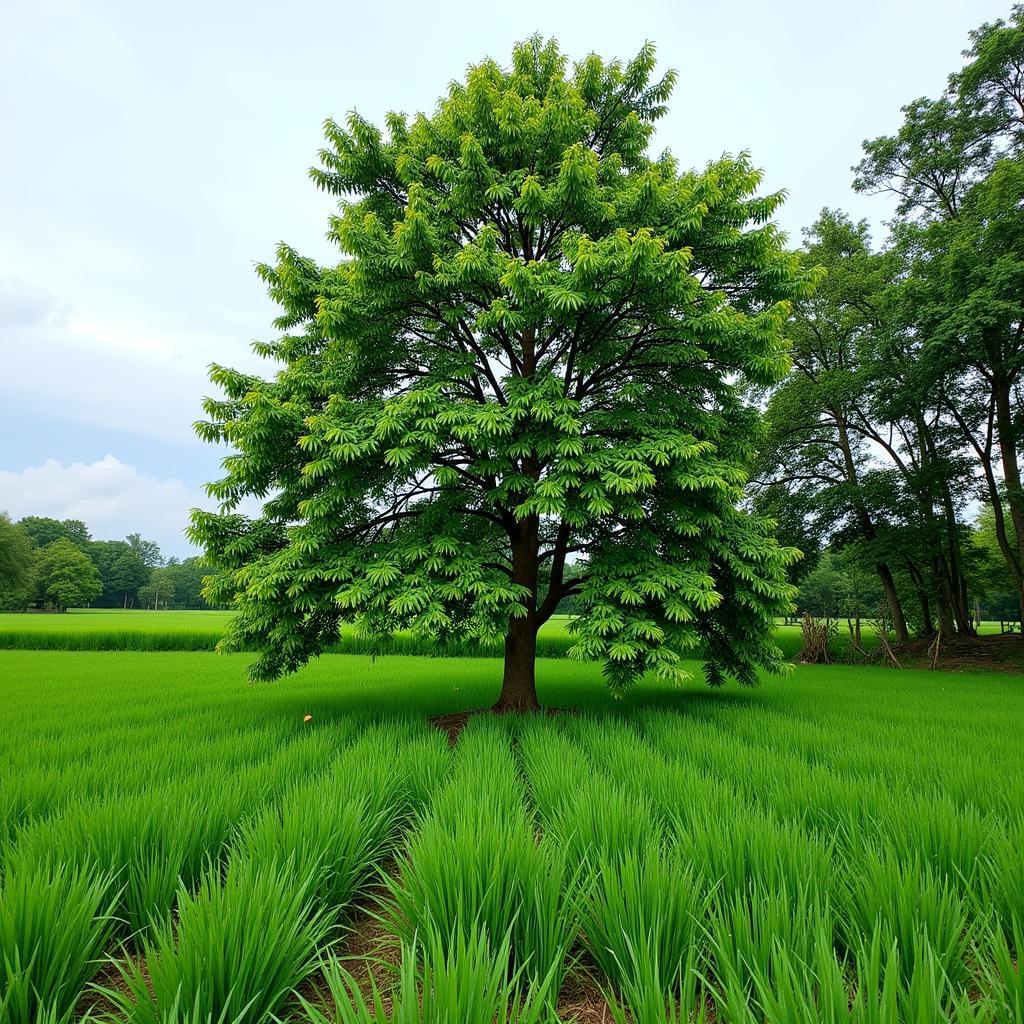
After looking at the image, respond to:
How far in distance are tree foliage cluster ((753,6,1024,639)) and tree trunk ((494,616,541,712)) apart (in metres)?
8.95

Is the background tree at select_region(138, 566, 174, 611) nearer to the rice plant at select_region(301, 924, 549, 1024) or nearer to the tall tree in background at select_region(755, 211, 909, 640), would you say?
the tall tree in background at select_region(755, 211, 909, 640)

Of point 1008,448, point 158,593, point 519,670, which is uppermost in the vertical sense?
point 1008,448

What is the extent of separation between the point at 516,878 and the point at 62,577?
88344 mm

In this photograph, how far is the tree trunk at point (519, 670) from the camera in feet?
25.2

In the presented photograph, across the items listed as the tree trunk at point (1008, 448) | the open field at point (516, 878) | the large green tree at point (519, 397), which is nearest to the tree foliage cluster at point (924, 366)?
the tree trunk at point (1008, 448)

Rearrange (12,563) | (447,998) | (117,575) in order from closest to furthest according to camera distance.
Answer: (447,998) < (12,563) < (117,575)

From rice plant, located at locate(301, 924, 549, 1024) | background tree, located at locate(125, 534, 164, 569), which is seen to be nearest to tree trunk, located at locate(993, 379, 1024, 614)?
rice plant, located at locate(301, 924, 549, 1024)

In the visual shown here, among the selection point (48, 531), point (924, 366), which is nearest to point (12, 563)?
point (48, 531)

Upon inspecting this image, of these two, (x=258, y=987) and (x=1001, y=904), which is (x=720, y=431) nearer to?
(x=1001, y=904)

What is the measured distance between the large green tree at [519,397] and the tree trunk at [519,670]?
36 millimetres

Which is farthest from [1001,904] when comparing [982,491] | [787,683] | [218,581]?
[982,491]

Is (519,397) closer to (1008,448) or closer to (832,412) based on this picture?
(1008,448)

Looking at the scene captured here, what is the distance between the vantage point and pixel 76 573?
2665 inches

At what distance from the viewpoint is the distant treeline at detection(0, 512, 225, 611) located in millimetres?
47803
